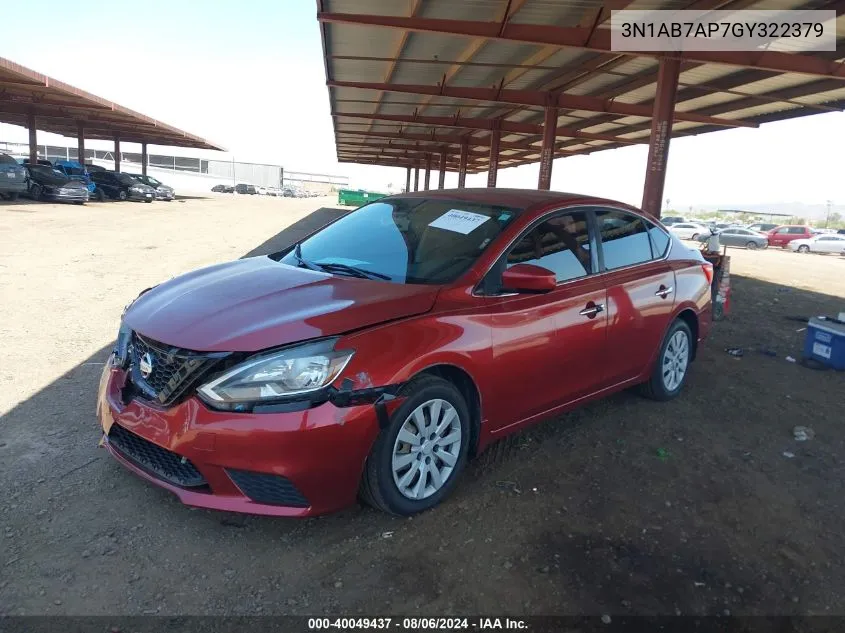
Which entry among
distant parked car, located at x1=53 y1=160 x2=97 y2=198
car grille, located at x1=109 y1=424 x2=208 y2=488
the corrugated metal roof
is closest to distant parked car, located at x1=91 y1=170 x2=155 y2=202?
distant parked car, located at x1=53 y1=160 x2=97 y2=198

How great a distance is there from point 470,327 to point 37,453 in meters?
2.49

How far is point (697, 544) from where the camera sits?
2906 mm

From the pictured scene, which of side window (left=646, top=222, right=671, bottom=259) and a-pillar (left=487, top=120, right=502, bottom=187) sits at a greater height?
a-pillar (left=487, top=120, right=502, bottom=187)

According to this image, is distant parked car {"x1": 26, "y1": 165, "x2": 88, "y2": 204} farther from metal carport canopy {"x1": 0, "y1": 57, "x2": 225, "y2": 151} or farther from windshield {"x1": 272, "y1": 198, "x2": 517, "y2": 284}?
windshield {"x1": 272, "y1": 198, "x2": 517, "y2": 284}

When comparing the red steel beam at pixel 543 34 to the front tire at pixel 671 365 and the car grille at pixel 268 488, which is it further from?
the car grille at pixel 268 488

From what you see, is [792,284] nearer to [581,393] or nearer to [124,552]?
[581,393]

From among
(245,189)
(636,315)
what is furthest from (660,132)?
(245,189)

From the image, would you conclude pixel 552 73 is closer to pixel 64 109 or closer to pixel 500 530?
pixel 500 530

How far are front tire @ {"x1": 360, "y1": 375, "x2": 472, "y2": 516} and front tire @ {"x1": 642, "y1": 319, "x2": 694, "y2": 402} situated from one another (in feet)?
7.23

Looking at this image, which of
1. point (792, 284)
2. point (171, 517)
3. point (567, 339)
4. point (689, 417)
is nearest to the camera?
point (171, 517)

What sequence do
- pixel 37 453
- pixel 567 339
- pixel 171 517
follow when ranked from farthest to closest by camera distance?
1. pixel 567 339
2. pixel 37 453
3. pixel 171 517

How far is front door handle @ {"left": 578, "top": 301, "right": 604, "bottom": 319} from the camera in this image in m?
3.73

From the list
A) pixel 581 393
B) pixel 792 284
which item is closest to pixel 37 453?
pixel 581 393

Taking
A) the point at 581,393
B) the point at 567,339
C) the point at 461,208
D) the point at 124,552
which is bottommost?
the point at 124,552
